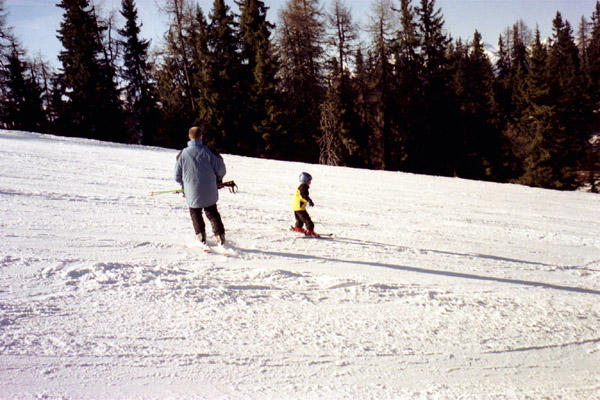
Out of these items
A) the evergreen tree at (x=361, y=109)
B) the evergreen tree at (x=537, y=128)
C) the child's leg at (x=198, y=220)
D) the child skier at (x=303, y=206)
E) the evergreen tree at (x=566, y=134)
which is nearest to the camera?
the child's leg at (x=198, y=220)

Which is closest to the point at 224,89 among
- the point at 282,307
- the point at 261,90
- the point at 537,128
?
the point at 261,90

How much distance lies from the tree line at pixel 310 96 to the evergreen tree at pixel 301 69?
95 millimetres

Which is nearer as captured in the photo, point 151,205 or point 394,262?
point 394,262

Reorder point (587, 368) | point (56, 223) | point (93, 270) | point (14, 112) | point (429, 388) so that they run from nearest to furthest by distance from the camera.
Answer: point (429, 388) < point (587, 368) < point (93, 270) < point (56, 223) < point (14, 112)

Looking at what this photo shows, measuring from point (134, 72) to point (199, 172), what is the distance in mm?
36678

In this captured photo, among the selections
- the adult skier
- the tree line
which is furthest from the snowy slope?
the tree line

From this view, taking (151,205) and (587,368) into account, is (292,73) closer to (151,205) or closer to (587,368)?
(151,205)

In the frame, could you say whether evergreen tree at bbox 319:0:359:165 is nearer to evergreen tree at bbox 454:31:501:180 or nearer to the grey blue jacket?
evergreen tree at bbox 454:31:501:180

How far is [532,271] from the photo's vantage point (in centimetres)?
648

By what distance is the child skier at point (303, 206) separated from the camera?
7.46 metres

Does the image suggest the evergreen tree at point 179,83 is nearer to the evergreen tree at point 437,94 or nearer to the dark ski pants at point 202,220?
the evergreen tree at point 437,94

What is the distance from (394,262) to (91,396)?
4.62m

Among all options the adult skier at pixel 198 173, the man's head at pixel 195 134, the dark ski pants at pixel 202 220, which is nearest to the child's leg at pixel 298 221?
the dark ski pants at pixel 202 220

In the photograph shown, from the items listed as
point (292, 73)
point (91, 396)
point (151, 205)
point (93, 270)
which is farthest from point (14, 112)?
point (91, 396)
